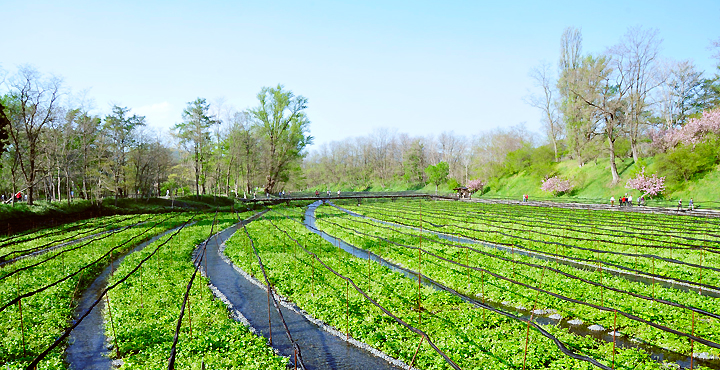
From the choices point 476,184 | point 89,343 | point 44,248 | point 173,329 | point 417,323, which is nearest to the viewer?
point 89,343

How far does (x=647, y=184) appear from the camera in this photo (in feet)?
178

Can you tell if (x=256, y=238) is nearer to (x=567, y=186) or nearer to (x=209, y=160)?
(x=209, y=160)

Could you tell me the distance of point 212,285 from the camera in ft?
64.8

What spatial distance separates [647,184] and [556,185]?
59.2ft

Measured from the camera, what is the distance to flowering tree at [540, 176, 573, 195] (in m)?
70.1

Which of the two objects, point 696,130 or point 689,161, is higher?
point 696,130

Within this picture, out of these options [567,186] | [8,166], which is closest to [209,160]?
[8,166]

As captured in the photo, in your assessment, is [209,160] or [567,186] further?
[209,160]

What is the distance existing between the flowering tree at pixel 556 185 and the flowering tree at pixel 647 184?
1337cm

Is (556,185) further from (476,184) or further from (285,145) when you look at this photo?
(285,145)

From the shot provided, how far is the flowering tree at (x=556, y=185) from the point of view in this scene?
2761 inches

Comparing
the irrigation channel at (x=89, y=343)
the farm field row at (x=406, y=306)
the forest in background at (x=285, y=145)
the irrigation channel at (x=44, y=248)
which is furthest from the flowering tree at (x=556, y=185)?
the irrigation channel at (x=89, y=343)

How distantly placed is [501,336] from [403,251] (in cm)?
1352

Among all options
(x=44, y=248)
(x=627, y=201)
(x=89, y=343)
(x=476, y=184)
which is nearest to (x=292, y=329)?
(x=89, y=343)
